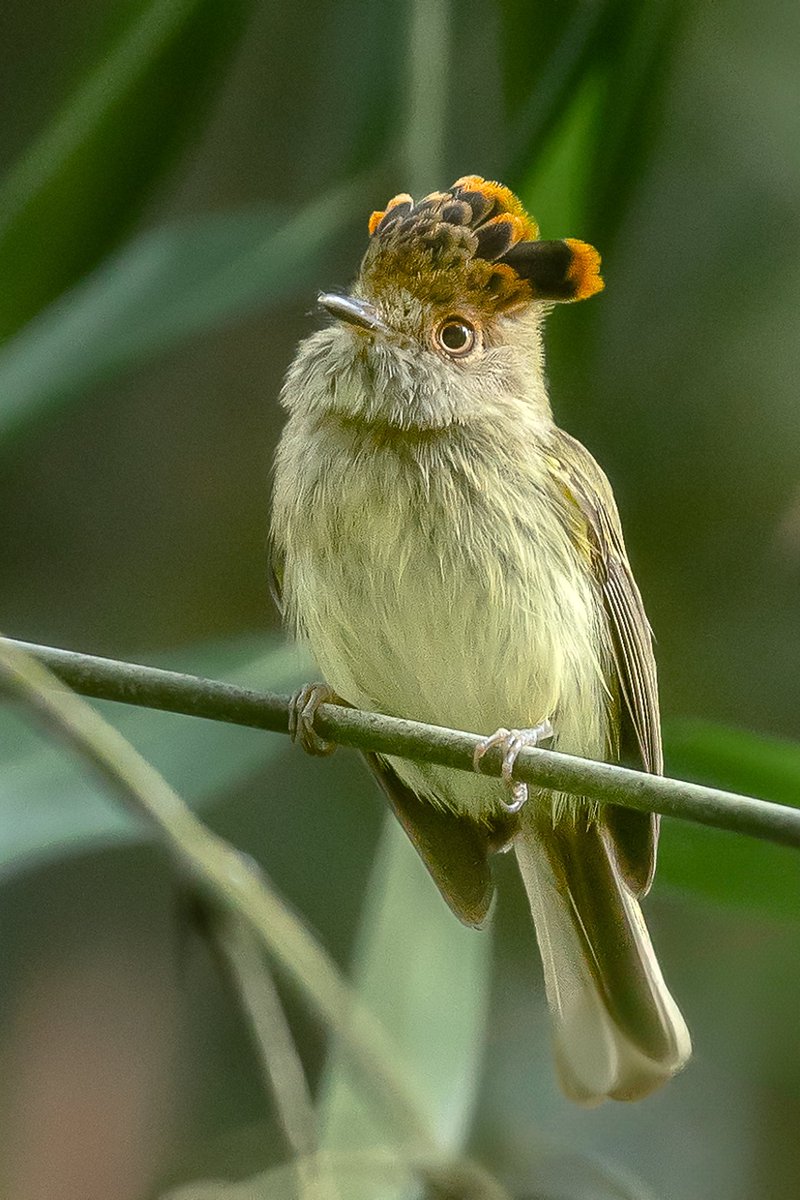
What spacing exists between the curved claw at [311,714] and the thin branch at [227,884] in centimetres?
9

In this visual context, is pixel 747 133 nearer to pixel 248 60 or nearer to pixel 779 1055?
pixel 248 60

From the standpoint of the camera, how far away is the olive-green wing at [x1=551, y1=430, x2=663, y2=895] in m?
1.03

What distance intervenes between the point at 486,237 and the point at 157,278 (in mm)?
339

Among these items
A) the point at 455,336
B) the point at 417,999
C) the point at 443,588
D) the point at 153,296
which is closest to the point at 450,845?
the point at 417,999

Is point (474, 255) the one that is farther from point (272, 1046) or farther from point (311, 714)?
point (272, 1046)

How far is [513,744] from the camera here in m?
0.94

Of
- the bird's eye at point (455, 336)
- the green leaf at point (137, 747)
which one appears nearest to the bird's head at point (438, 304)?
the bird's eye at point (455, 336)

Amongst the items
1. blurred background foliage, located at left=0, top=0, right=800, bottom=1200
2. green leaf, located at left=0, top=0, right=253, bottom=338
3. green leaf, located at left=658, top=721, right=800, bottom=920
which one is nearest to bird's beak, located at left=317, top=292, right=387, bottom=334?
blurred background foliage, located at left=0, top=0, right=800, bottom=1200

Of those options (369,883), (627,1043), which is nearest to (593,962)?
(627,1043)

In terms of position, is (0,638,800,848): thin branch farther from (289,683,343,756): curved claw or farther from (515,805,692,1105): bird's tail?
(515,805,692,1105): bird's tail

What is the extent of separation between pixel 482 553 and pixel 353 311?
7.5 inches

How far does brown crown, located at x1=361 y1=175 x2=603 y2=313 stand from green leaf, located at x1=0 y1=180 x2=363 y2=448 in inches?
7.8

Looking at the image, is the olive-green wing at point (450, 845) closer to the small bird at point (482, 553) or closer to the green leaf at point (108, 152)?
the small bird at point (482, 553)

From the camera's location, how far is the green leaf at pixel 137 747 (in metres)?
1.01
